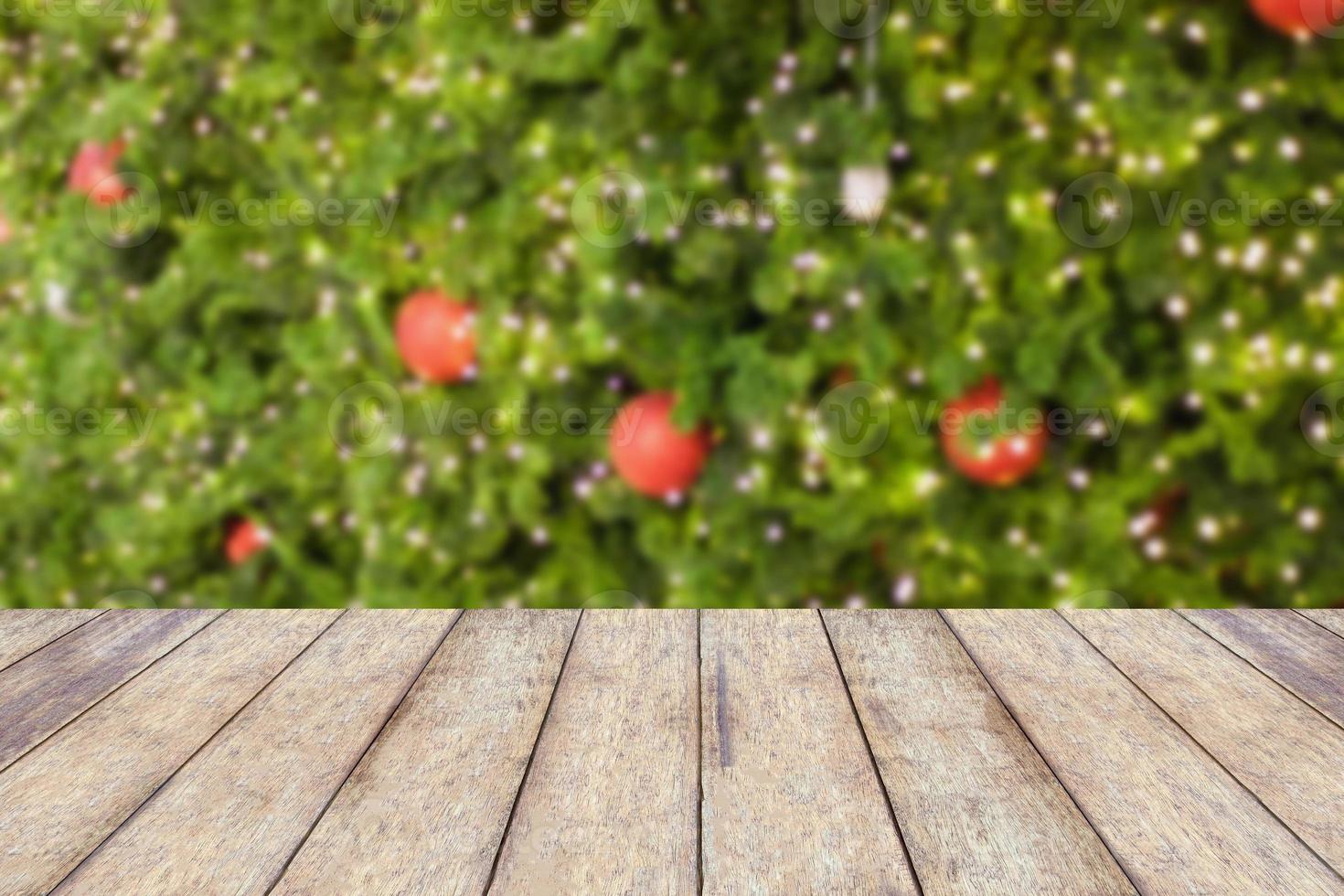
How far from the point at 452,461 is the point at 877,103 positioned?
0.72 metres

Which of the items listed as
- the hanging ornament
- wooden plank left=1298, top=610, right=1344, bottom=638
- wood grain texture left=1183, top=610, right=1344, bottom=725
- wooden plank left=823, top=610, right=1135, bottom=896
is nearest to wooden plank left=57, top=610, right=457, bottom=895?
wooden plank left=823, top=610, right=1135, bottom=896

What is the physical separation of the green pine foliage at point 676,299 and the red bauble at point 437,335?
0.8 inches

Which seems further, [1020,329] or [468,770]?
[1020,329]

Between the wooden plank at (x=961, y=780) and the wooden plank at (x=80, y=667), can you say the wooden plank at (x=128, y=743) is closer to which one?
the wooden plank at (x=80, y=667)

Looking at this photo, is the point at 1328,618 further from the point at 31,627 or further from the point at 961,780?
the point at 31,627

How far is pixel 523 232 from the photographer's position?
4.97 feet

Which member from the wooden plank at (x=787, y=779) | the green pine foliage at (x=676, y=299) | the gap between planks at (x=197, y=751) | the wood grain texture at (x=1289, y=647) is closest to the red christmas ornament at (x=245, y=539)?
the green pine foliage at (x=676, y=299)

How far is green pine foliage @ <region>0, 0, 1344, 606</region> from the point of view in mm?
1450

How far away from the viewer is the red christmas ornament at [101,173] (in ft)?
5.32

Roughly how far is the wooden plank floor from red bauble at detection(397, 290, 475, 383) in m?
0.37

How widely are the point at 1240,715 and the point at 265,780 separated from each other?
1060 millimetres

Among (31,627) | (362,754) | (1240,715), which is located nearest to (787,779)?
(362,754)

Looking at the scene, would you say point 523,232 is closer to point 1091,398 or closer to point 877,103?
point 877,103

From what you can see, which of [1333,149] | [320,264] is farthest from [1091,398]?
[320,264]
